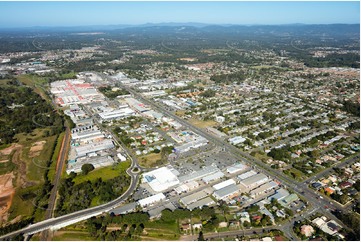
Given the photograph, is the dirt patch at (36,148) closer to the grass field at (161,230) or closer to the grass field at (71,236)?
the grass field at (71,236)

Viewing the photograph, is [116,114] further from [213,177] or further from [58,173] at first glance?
[213,177]

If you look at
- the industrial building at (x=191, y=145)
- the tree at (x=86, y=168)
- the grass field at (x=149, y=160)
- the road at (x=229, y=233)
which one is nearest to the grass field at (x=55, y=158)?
the tree at (x=86, y=168)

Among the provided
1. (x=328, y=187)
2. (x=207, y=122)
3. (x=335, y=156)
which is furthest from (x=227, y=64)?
(x=328, y=187)

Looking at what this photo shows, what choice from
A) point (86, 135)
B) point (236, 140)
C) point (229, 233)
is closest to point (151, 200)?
point (229, 233)

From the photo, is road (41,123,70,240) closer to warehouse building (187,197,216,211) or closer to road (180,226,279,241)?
road (180,226,279,241)

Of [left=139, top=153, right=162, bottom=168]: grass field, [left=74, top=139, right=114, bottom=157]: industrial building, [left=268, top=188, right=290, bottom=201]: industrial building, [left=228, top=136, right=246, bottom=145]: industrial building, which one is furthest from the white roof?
[left=74, top=139, right=114, bottom=157]: industrial building
